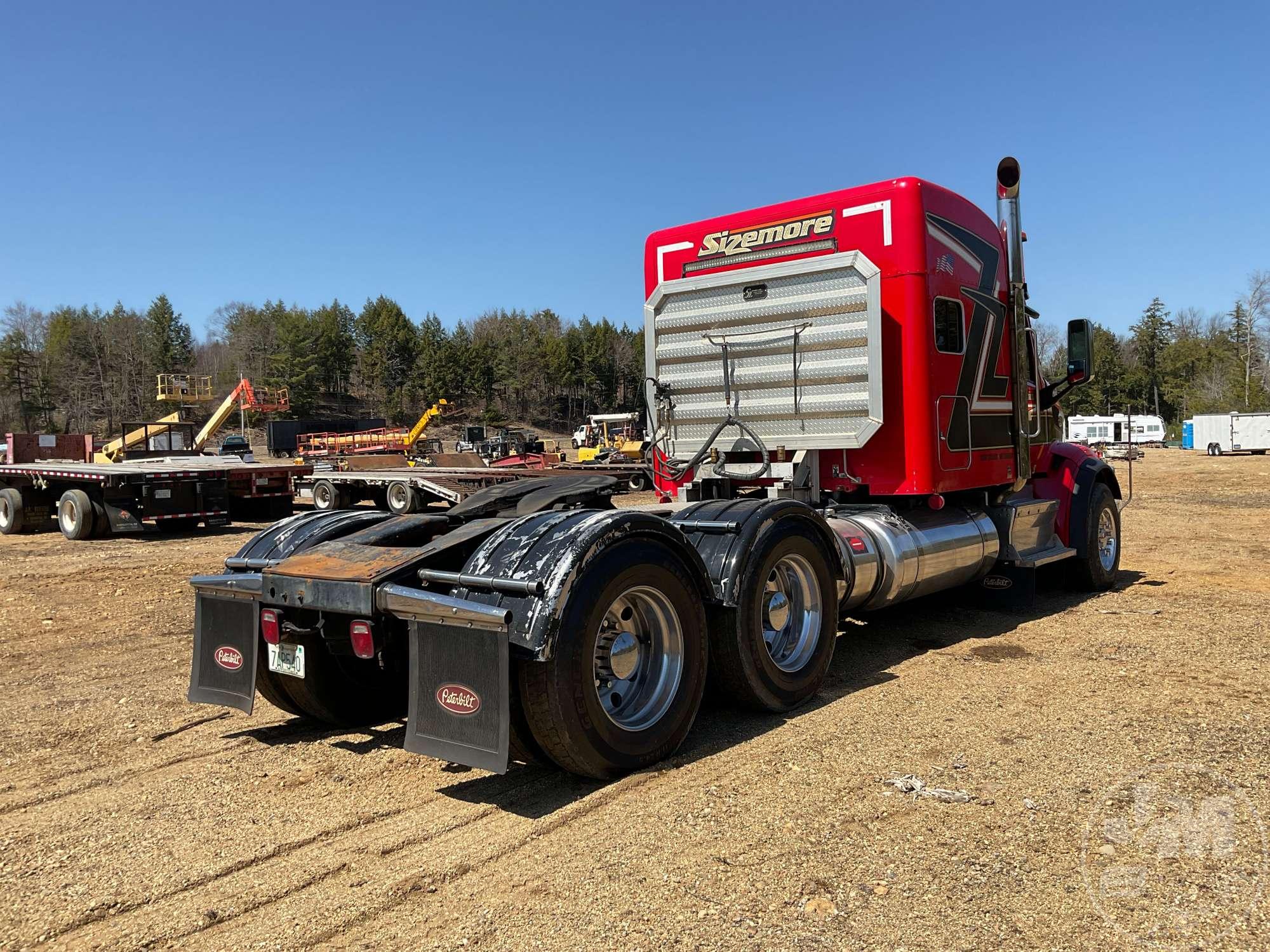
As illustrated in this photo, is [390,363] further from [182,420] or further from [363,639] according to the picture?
[363,639]

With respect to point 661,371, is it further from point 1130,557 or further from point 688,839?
point 1130,557

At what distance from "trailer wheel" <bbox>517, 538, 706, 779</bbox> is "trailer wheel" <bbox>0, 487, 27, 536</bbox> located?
17692mm

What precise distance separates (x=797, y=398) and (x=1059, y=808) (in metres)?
3.69

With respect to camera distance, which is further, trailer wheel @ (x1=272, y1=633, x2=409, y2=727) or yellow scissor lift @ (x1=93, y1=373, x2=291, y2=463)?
yellow scissor lift @ (x1=93, y1=373, x2=291, y2=463)

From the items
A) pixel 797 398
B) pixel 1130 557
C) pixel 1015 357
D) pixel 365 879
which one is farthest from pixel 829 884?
pixel 1130 557

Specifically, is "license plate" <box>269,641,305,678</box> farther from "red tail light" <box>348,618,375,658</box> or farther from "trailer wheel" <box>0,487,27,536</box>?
"trailer wheel" <box>0,487,27,536</box>

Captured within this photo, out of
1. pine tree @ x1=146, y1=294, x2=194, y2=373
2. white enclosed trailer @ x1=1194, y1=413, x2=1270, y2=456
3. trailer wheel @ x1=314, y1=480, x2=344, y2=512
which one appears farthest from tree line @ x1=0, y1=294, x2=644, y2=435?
trailer wheel @ x1=314, y1=480, x2=344, y2=512

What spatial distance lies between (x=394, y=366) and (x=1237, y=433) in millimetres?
77677

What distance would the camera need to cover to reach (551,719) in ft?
12.0

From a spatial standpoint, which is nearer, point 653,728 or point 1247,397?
point 653,728

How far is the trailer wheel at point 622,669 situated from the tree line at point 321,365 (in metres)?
80.7

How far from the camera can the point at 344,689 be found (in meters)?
4.96

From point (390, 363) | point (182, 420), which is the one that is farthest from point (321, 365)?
point (182, 420)

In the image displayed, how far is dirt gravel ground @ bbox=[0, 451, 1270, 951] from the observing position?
283cm
